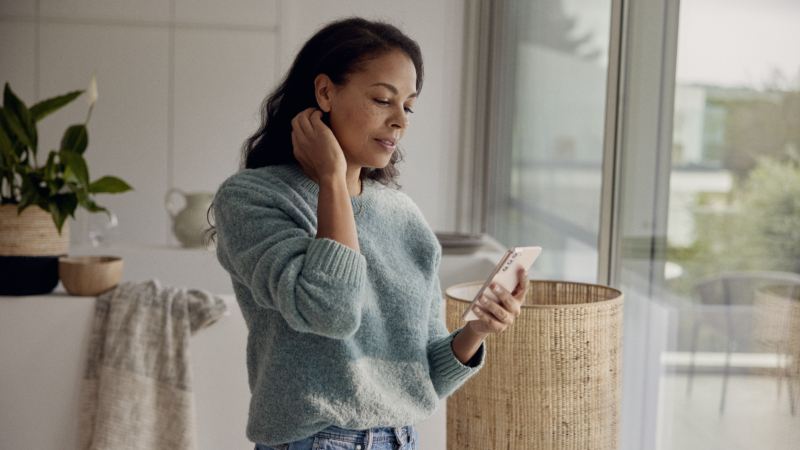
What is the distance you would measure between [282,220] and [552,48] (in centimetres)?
247

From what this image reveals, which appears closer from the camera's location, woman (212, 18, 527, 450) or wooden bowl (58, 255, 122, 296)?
woman (212, 18, 527, 450)

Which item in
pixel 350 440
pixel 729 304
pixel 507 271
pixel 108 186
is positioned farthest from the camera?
pixel 108 186

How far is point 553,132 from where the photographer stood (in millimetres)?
3445

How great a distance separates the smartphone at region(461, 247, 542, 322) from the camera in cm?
131

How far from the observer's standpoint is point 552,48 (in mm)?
3471

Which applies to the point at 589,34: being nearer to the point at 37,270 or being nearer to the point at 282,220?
the point at 37,270

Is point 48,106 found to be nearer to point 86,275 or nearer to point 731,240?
point 86,275

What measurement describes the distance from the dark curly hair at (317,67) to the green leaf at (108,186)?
1.35 metres

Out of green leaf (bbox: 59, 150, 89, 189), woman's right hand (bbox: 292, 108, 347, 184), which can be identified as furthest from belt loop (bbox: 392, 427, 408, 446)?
green leaf (bbox: 59, 150, 89, 189)

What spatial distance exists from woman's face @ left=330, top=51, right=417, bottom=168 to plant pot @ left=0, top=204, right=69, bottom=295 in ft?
5.23

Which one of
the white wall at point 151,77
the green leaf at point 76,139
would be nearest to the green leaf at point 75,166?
the green leaf at point 76,139

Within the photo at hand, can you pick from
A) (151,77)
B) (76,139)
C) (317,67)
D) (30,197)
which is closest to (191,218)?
(76,139)

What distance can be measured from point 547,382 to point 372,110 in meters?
0.64

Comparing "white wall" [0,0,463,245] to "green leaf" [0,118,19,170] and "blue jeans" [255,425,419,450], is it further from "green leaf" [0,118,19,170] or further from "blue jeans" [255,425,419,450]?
"blue jeans" [255,425,419,450]
